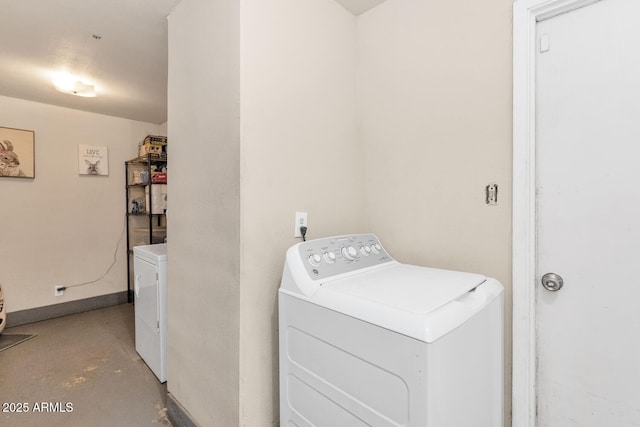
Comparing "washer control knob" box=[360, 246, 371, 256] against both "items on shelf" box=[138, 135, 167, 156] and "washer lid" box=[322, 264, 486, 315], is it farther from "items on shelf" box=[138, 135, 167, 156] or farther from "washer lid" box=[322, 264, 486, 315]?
"items on shelf" box=[138, 135, 167, 156]

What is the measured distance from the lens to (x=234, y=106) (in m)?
1.30

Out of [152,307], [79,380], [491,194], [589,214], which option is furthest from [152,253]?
[589,214]

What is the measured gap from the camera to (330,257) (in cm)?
123

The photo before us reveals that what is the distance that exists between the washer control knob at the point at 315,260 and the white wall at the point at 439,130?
623mm

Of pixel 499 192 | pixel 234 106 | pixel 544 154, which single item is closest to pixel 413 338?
pixel 499 192

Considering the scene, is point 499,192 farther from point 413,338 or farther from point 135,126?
point 135,126

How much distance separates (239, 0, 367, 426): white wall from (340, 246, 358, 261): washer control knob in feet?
0.91

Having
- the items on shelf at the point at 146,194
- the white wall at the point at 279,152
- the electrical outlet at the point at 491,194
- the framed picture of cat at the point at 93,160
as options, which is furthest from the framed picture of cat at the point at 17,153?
the electrical outlet at the point at 491,194

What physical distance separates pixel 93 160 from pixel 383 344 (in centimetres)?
416

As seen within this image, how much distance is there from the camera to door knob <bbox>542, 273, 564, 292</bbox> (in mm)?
1180

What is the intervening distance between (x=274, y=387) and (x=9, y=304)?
349 cm

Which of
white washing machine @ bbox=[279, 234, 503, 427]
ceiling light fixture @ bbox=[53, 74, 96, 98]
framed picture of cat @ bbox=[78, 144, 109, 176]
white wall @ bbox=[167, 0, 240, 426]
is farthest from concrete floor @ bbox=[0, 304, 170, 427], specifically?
ceiling light fixture @ bbox=[53, 74, 96, 98]

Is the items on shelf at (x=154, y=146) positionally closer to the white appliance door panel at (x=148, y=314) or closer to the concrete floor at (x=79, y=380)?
the white appliance door panel at (x=148, y=314)

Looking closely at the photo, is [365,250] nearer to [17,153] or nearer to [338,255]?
[338,255]
